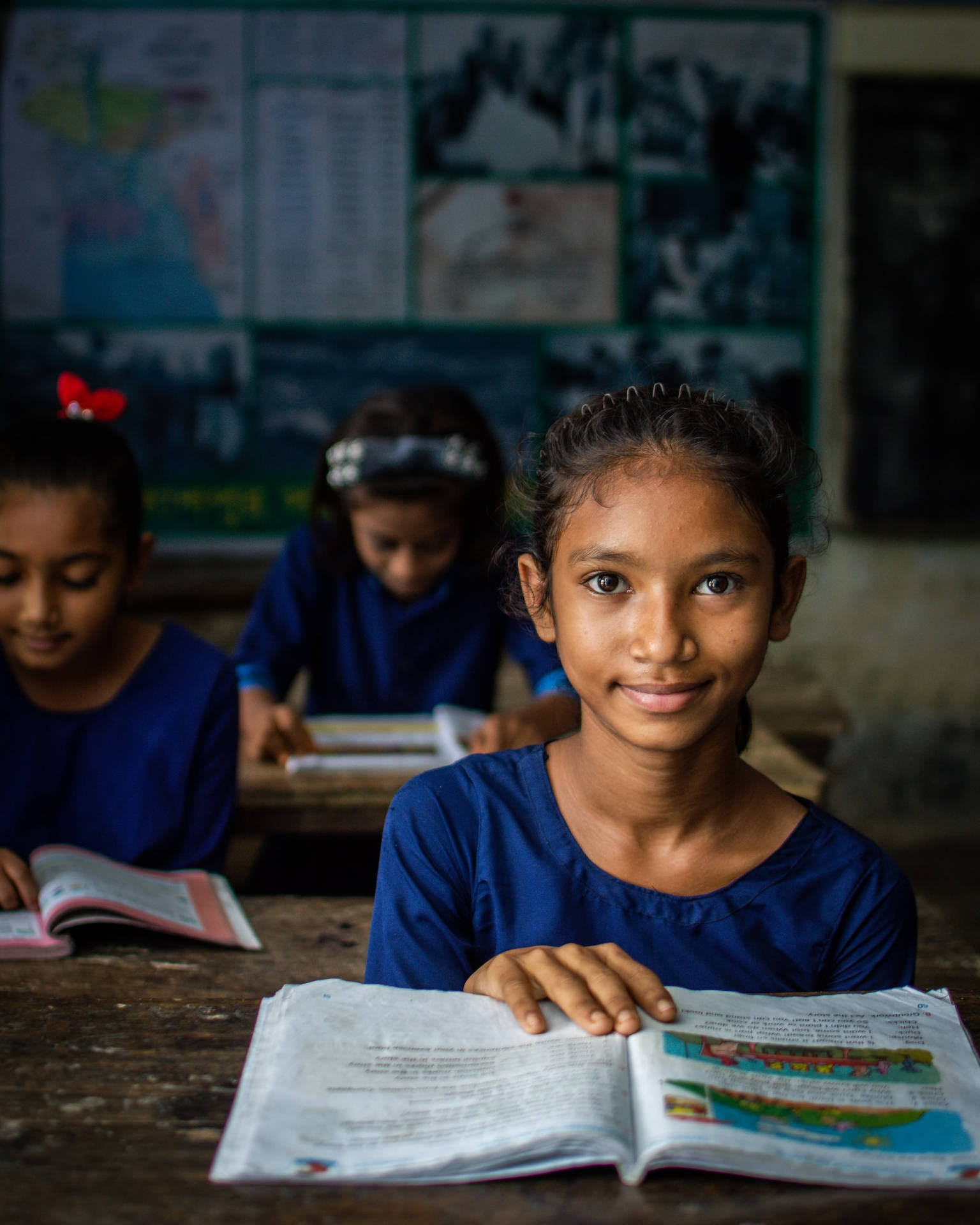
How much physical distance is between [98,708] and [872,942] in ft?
3.55

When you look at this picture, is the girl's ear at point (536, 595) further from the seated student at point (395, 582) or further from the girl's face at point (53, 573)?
the seated student at point (395, 582)

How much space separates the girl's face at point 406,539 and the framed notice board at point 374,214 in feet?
5.27

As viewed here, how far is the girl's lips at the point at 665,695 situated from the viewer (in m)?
1.04

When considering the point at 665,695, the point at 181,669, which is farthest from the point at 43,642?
the point at 665,695

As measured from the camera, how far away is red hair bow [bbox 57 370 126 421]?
182cm

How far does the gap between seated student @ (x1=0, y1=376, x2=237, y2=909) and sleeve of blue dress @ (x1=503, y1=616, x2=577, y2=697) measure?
0.71 metres

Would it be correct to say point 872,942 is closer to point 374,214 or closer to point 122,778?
point 122,778

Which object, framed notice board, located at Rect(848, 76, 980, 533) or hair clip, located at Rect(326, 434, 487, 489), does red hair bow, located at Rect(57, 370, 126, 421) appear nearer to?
hair clip, located at Rect(326, 434, 487, 489)

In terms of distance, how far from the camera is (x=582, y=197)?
12.7ft

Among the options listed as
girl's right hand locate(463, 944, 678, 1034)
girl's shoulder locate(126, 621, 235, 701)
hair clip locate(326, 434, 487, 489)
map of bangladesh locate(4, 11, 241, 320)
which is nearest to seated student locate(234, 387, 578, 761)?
hair clip locate(326, 434, 487, 489)

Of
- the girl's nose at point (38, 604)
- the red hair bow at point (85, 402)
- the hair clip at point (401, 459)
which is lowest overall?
the girl's nose at point (38, 604)

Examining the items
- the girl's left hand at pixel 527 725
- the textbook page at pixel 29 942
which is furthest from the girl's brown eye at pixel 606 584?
the girl's left hand at pixel 527 725

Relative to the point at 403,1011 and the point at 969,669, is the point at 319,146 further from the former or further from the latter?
the point at 403,1011

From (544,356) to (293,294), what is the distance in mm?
816
